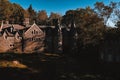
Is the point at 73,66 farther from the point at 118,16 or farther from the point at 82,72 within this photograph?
the point at 118,16

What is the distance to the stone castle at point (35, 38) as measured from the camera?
65500 millimetres

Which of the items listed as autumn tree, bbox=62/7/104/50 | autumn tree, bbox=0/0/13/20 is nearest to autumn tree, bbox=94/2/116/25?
autumn tree, bbox=62/7/104/50

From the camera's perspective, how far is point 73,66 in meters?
50.3

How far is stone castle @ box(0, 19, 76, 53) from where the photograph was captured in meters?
65.5

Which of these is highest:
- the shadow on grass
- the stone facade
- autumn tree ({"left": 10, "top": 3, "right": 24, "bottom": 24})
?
autumn tree ({"left": 10, "top": 3, "right": 24, "bottom": 24})

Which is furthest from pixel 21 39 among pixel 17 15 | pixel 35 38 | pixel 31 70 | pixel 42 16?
pixel 42 16

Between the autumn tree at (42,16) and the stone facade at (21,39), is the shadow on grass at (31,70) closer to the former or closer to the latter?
the stone facade at (21,39)

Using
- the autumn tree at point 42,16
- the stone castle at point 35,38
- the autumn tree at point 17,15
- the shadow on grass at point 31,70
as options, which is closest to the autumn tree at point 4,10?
the autumn tree at point 17,15

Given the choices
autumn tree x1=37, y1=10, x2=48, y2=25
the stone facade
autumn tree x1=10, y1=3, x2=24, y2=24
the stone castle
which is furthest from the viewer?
autumn tree x1=37, y1=10, x2=48, y2=25

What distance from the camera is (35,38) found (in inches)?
2685

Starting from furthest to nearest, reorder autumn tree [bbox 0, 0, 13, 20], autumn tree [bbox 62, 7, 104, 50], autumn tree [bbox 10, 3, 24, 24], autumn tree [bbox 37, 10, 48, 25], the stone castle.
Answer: autumn tree [bbox 37, 10, 48, 25]
autumn tree [bbox 10, 3, 24, 24]
autumn tree [bbox 0, 0, 13, 20]
the stone castle
autumn tree [bbox 62, 7, 104, 50]

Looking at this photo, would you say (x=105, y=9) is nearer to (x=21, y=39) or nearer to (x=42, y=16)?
(x=21, y=39)

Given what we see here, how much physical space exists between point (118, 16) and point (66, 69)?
23280 millimetres

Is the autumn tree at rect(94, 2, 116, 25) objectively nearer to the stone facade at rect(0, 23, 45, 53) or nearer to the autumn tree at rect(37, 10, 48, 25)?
the stone facade at rect(0, 23, 45, 53)
